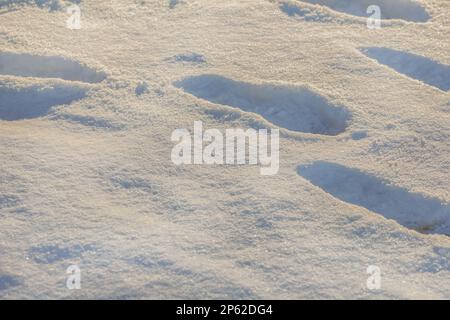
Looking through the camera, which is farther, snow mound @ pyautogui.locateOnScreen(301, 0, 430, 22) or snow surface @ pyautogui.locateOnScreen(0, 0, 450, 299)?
snow mound @ pyautogui.locateOnScreen(301, 0, 430, 22)

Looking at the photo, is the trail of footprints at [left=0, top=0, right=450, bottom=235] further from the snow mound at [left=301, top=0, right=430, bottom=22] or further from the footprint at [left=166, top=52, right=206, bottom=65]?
the snow mound at [left=301, top=0, right=430, bottom=22]

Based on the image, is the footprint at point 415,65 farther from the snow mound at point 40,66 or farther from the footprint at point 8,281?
the footprint at point 8,281

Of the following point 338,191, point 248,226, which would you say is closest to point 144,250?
point 248,226

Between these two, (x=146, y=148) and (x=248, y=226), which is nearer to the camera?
(x=248, y=226)

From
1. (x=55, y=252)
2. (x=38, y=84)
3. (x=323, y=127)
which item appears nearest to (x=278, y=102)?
(x=323, y=127)

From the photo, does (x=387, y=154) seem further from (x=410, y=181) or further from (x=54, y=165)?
(x=54, y=165)

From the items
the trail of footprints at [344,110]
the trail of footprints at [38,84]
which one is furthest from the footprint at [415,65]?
the trail of footprints at [38,84]

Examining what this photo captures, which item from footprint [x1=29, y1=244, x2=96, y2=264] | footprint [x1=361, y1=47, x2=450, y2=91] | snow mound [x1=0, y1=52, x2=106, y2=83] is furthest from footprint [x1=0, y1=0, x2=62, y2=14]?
footprint [x1=29, y1=244, x2=96, y2=264]

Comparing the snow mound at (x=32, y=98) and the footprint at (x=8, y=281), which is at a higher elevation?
the snow mound at (x=32, y=98)
